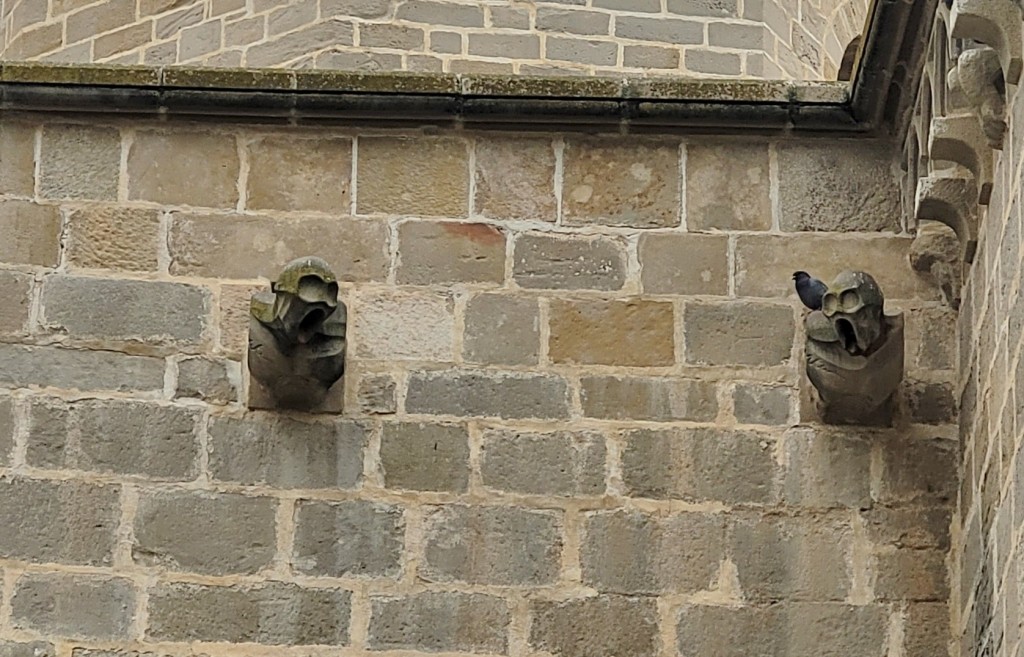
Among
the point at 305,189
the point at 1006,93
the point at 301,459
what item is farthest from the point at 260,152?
the point at 1006,93

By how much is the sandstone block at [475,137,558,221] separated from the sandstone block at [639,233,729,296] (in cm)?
28

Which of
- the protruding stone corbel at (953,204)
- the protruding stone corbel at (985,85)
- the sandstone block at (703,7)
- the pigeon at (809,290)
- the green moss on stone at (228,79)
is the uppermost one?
the sandstone block at (703,7)

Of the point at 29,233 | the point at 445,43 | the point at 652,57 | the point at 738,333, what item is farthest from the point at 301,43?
the point at 738,333

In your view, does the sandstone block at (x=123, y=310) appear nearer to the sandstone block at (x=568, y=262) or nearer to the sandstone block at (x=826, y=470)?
the sandstone block at (x=568, y=262)

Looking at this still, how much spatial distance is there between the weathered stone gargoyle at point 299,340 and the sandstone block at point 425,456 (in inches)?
7.1

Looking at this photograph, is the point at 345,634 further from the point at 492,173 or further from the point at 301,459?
the point at 492,173

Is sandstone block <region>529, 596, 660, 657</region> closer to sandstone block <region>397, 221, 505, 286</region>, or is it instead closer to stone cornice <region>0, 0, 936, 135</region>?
sandstone block <region>397, 221, 505, 286</region>

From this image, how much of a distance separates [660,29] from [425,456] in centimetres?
366

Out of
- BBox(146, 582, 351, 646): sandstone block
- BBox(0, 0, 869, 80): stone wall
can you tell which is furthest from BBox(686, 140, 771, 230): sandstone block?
BBox(0, 0, 869, 80): stone wall

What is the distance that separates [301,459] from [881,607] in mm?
1467

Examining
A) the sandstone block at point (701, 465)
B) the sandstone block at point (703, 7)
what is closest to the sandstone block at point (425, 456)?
the sandstone block at point (701, 465)

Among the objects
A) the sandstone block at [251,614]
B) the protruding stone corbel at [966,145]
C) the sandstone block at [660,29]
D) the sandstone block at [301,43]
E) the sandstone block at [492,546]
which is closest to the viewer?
the protruding stone corbel at [966,145]

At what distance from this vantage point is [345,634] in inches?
334

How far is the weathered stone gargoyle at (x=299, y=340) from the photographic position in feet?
27.8
